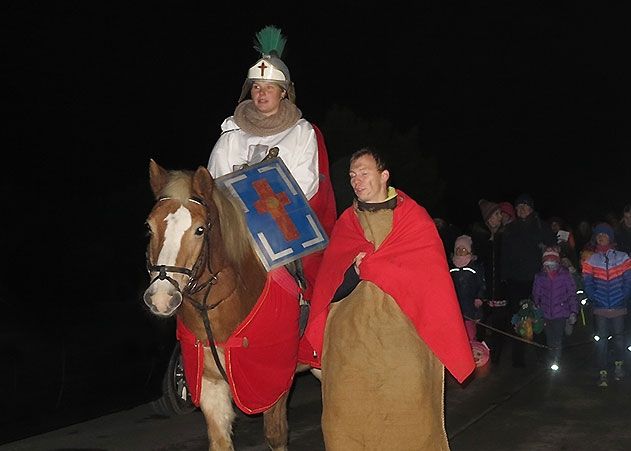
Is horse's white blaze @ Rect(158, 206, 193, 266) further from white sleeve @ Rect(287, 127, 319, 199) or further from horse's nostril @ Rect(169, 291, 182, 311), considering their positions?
white sleeve @ Rect(287, 127, 319, 199)

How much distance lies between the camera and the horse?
4320 millimetres

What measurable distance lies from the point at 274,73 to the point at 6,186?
31.1ft

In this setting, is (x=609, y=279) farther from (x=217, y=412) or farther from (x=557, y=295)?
(x=217, y=412)

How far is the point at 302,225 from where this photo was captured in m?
5.25

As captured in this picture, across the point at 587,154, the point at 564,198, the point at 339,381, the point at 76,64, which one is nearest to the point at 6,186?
the point at 76,64

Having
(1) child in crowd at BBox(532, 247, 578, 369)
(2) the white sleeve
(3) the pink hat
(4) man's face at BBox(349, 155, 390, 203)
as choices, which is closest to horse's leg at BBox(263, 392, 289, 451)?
(2) the white sleeve

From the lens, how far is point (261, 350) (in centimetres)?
489

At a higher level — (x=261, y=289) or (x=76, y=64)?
(x=76, y=64)

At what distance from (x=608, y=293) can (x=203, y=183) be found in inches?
240

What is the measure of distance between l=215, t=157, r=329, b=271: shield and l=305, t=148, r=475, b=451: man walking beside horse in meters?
0.83

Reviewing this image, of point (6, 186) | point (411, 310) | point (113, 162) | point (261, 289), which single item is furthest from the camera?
point (113, 162)

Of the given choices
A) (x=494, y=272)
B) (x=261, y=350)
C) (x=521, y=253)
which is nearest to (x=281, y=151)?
(x=261, y=350)

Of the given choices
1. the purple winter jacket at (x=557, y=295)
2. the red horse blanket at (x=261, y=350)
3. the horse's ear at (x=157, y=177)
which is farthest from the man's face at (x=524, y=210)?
the horse's ear at (x=157, y=177)

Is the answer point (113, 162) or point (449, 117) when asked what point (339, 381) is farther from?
point (449, 117)
